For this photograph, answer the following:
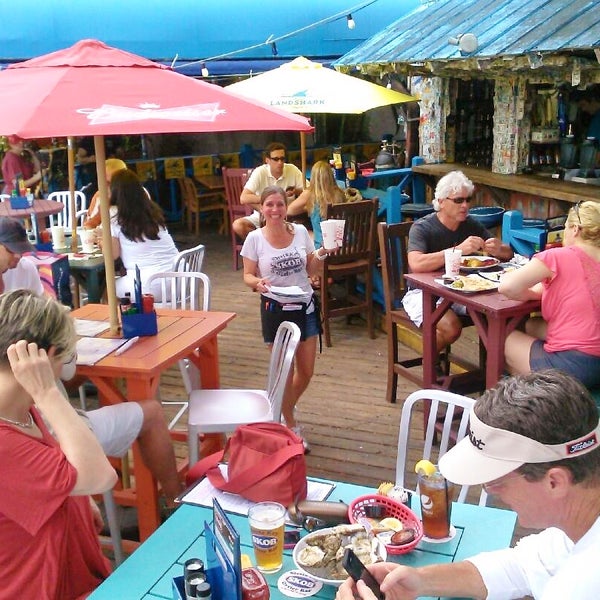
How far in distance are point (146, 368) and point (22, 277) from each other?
1268 millimetres

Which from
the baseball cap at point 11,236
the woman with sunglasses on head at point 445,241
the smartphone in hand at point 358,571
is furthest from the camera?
the woman with sunglasses on head at point 445,241

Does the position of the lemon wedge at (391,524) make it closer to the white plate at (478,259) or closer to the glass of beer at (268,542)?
the glass of beer at (268,542)

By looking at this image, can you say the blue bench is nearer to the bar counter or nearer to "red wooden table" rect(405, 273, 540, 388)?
the bar counter

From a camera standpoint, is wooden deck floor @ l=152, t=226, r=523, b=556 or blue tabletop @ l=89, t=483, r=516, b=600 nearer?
blue tabletop @ l=89, t=483, r=516, b=600

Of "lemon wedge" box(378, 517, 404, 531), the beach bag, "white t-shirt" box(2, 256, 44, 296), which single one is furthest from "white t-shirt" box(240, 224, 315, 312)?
"lemon wedge" box(378, 517, 404, 531)

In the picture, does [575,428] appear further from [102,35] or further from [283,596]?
[102,35]

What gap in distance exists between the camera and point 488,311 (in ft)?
13.0

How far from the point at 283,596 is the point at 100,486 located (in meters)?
0.63

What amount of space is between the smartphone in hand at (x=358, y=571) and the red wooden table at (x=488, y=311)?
2371mm

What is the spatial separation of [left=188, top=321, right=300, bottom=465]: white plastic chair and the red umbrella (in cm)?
96

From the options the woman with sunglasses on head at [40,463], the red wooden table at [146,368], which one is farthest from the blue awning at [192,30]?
the woman with sunglasses on head at [40,463]

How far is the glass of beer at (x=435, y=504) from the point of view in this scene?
2111 mm

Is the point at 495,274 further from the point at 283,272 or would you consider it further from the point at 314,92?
the point at 314,92

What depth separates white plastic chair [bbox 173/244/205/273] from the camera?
5383mm
